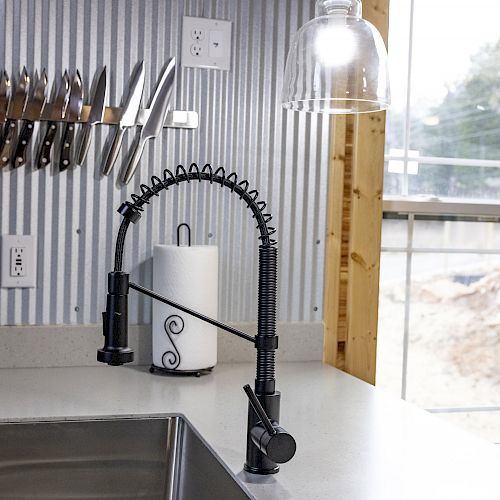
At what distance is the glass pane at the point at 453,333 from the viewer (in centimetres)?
212

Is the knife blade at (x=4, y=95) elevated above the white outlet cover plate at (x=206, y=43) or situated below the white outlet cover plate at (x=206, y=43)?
below

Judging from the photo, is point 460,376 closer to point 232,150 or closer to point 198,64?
point 232,150

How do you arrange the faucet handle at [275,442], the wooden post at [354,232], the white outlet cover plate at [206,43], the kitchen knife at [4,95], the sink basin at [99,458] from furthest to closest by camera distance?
the wooden post at [354,232], the white outlet cover plate at [206,43], the kitchen knife at [4,95], the sink basin at [99,458], the faucet handle at [275,442]

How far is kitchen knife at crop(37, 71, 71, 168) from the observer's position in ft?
5.74

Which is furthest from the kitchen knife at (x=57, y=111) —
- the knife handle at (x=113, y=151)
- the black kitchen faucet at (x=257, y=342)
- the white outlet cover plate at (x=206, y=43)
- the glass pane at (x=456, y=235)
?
the glass pane at (x=456, y=235)

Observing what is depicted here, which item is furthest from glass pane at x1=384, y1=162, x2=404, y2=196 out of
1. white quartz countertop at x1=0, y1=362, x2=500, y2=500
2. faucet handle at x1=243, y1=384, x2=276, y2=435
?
faucet handle at x1=243, y1=384, x2=276, y2=435

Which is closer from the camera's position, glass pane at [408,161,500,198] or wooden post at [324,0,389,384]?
wooden post at [324,0,389,384]

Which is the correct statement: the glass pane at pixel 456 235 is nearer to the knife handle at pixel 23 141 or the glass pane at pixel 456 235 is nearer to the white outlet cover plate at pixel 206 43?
the white outlet cover plate at pixel 206 43

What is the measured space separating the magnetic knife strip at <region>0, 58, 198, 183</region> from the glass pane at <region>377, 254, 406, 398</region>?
25.0 inches

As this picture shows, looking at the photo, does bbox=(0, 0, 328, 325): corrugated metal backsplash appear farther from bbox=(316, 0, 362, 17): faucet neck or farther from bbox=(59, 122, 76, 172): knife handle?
bbox=(316, 0, 362, 17): faucet neck

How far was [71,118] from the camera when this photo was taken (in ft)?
5.77

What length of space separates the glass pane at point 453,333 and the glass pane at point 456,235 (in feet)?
0.10

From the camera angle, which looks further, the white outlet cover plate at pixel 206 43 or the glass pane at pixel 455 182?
the glass pane at pixel 455 182

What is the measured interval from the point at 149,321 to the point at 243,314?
218 mm
